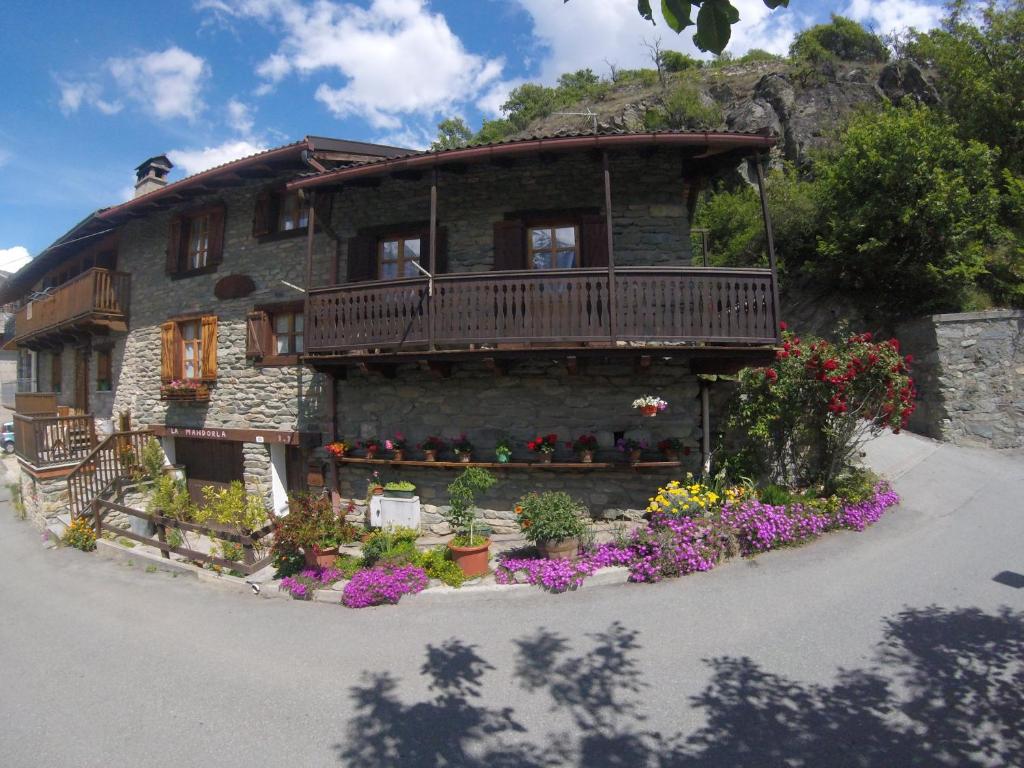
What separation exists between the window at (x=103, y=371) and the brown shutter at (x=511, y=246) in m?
12.3

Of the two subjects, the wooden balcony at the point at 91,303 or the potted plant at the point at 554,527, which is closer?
the potted plant at the point at 554,527

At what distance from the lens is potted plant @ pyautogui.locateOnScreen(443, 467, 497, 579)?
22.7ft

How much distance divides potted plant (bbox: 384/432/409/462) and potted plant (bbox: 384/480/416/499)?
44 cm

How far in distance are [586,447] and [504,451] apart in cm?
134

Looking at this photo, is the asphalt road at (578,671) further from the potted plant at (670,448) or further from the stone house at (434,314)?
the stone house at (434,314)

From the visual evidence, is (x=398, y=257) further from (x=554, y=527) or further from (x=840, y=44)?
(x=840, y=44)

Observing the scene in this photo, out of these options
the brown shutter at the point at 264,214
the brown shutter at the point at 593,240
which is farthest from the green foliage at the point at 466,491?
the brown shutter at the point at 264,214

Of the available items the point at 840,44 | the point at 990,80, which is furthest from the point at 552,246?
the point at 840,44

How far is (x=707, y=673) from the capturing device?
4.46 m

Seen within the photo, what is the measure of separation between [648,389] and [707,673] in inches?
172

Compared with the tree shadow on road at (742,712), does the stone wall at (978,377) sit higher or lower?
higher

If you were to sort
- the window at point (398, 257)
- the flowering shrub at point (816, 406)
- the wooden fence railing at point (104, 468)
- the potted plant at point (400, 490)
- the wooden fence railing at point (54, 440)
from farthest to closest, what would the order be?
the wooden fence railing at point (54, 440)
the wooden fence railing at point (104, 468)
the window at point (398, 257)
the potted plant at point (400, 490)
the flowering shrub at point (816, 406)

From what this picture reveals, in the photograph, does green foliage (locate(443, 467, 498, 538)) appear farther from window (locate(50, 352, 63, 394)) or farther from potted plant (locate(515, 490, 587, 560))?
window (locate(50, 352, 63, 394))

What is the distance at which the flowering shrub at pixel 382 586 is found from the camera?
639cm
